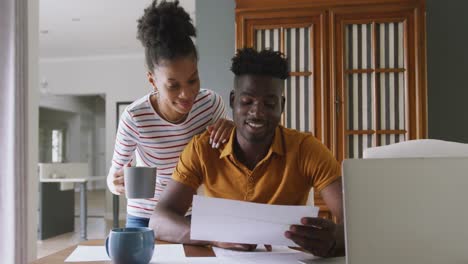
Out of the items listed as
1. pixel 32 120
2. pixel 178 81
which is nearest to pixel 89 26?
pixel 32 120

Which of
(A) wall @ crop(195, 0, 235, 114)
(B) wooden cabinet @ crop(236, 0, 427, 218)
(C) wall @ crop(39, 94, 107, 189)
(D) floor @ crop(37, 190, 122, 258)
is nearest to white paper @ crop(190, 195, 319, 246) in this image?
(B) wooden cabinet @ crop(236, 0, 427, 218)

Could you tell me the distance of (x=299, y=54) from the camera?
2.92m

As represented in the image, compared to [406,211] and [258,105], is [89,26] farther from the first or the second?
[406,211]

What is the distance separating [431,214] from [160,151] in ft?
3.53

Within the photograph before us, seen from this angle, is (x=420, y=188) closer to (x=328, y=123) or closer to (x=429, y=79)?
(x=328, y=123)

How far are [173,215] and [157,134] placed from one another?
361 millimetres

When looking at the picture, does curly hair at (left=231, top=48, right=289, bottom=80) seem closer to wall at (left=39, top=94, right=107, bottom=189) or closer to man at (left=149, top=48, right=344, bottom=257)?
man at (left=149, top=48, right=344, bottom=257)

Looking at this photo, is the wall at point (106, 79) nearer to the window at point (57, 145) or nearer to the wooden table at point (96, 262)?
the window at point (57, 145)

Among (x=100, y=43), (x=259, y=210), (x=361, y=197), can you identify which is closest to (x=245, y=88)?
(x=259, y=210)

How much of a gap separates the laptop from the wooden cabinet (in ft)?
6.75

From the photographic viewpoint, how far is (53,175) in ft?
19.0

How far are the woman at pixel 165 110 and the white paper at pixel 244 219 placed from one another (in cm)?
46

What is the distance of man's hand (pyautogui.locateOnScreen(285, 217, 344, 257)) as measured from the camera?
1070 mm

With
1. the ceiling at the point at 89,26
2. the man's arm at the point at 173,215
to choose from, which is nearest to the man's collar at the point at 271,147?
the man's arm at the point at 173,215
